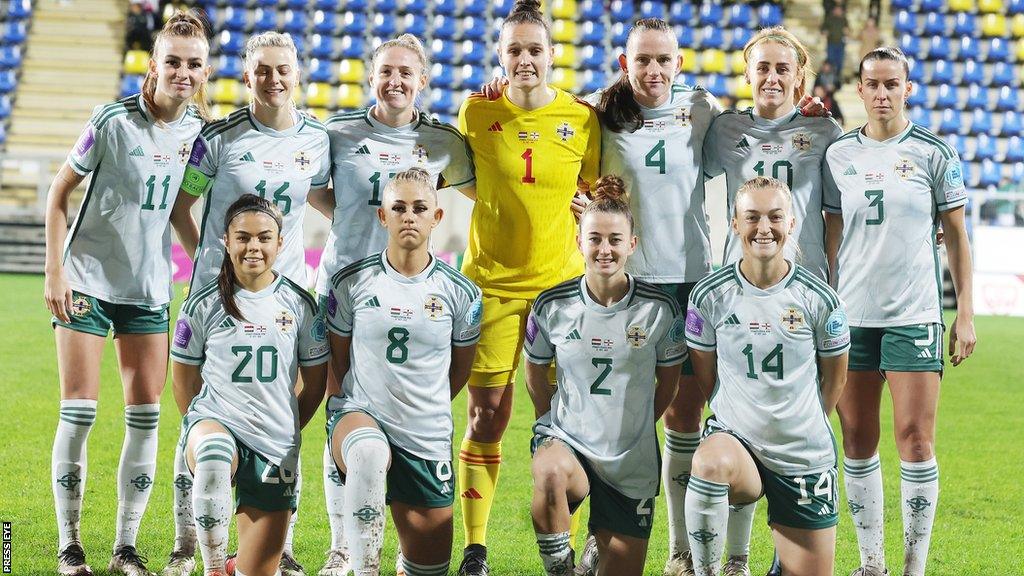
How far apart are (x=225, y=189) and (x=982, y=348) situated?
863cm

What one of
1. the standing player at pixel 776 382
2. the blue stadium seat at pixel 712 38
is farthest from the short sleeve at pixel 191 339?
the blue stadium seat at pixel 712 38

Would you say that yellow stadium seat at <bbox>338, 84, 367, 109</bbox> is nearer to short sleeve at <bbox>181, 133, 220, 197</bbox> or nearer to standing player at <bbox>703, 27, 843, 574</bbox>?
short sleeve at <bbox>181, 133, 220, 197</bbox>

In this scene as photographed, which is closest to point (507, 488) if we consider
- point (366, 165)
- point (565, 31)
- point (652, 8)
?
point (366, 165)

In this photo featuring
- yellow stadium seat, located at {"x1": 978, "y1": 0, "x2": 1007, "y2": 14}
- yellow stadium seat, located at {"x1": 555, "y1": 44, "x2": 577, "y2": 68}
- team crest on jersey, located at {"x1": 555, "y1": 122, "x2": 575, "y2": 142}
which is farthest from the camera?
yellow stadium seat, located at {"x1": 978, "y1": 0, "x2": 1007, "y2": 14}

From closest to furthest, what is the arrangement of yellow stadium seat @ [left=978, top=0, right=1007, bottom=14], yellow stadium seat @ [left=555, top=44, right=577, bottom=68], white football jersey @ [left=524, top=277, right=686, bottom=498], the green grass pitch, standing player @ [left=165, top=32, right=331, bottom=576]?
white football jersey @ [left=524, top=277, right=686, bottom=498] → standing player @ [left=165, top=32, right=331, bottom=576] → the green grass pitch → yellow stadium seat @ [left=555, top=44, right=577, bottom=68] → yellow stadium seat @ [left=978, top=0, right=1007, bottom=14]

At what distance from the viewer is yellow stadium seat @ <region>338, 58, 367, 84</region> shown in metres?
16.8

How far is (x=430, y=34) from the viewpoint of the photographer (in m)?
17.4

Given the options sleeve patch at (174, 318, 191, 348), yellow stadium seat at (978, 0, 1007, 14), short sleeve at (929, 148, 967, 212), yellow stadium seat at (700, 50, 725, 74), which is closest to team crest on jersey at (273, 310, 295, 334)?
sleeve patch at (174, 318, 191, 348)

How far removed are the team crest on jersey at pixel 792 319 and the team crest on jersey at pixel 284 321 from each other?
4.94 ft

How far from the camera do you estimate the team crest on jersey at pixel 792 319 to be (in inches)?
135

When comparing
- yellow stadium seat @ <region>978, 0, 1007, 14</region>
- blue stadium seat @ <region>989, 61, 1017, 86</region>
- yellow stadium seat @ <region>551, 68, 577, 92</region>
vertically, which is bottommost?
yellow stadium seat @ <region>551, 68, 577, 92</region>

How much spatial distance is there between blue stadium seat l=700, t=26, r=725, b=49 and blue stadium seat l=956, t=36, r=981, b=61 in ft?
12.1

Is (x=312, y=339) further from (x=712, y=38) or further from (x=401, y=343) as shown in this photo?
(x=712, y=38)

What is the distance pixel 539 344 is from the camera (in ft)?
12.0
